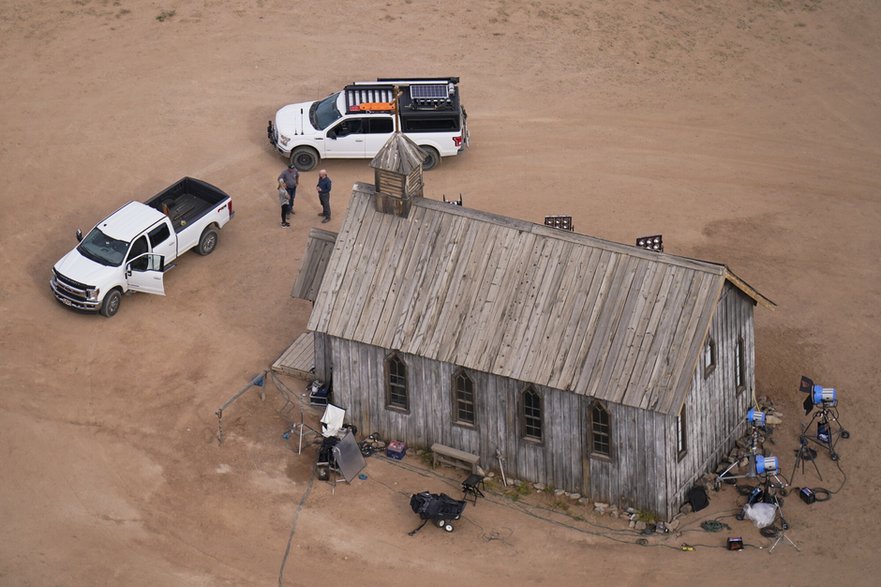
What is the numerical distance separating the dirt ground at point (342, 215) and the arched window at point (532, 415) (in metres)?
1.74

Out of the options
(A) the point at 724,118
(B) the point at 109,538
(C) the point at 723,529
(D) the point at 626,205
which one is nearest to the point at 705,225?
(D) the point at 626,205

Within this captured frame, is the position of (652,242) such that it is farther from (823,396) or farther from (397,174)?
(397,174)

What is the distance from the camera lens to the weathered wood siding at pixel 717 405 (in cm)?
3803

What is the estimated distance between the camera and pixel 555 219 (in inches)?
1660

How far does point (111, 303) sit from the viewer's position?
148ft

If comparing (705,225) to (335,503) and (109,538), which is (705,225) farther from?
(109,538)

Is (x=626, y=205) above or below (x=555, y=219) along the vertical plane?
below

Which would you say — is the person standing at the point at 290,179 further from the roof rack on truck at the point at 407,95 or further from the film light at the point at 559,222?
the film light at the point at 559,222

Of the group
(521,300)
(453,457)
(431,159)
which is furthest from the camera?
(431,159)

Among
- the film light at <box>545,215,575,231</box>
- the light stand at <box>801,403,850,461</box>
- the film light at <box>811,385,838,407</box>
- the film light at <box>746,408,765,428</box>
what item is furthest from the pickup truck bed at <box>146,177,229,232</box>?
the light stand at <box>801,403,850,461</box>

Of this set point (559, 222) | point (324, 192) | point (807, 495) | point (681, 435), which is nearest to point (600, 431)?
point (681, 435)

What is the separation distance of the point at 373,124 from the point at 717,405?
17116 millimetres

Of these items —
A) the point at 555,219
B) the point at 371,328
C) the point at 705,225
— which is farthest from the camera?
the point at 705,225

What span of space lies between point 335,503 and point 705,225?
16576 millimetres
